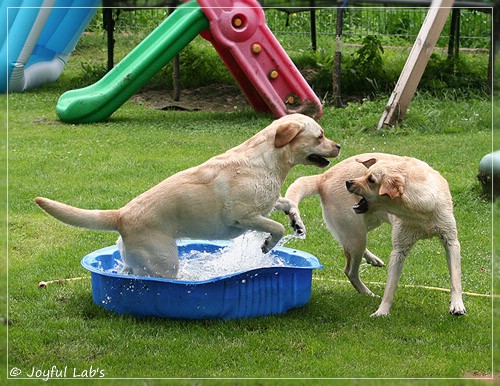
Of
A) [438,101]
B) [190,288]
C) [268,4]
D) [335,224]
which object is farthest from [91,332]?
[438,101]

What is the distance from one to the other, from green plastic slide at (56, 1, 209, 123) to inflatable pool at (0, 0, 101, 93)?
209 millimetres

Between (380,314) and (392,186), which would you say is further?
(380,314)

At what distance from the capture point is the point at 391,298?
481 cm

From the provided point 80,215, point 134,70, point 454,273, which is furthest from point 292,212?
point 134,70

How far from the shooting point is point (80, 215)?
449cm

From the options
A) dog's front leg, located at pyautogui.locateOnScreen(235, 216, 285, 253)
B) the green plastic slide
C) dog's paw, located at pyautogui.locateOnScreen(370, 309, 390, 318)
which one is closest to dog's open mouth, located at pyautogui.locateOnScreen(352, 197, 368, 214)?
dog's front leg, located at pyautogui.locateOnScreen(235, 216, 285, 253)

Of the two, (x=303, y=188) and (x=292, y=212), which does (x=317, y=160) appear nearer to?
(x=292, y=212)

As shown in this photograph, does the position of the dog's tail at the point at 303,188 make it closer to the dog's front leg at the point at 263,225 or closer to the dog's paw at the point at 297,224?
the dog's paw at the point at 297,224

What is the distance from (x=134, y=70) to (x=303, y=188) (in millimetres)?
1246

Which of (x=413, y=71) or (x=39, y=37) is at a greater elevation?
(x=39, y=37)

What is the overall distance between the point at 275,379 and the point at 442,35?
232 centimetres

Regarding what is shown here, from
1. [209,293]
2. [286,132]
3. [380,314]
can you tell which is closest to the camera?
[286,132]

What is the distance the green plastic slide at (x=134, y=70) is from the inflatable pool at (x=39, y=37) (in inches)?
8.2

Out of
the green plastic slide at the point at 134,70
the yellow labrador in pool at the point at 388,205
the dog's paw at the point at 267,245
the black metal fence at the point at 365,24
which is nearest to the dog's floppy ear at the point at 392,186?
the yellow labrador in pool at the point at 388,205
